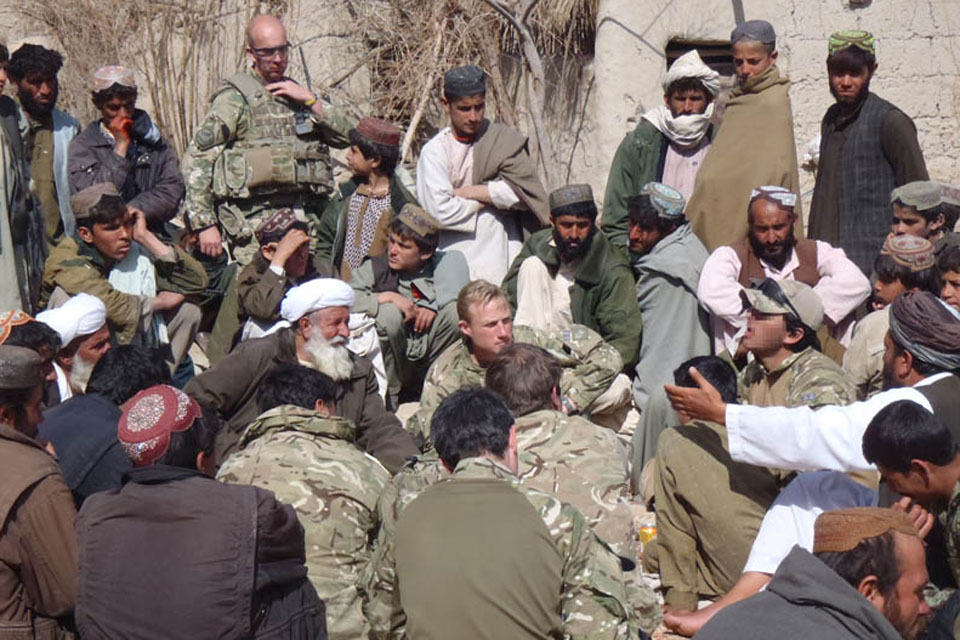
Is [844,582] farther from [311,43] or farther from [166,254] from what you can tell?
[311,43]

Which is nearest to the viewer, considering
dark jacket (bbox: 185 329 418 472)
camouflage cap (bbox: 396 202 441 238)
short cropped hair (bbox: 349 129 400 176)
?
dark jacket (bbox: 185 329 418 472)

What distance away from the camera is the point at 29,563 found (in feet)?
13.1

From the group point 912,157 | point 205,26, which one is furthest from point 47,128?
point 912,157

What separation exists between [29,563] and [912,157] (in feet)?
17.6

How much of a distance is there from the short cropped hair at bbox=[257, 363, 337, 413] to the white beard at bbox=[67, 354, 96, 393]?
1.50 m

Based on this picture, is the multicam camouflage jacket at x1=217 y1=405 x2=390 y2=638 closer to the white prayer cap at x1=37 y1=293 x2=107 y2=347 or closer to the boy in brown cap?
the boy in brown cap

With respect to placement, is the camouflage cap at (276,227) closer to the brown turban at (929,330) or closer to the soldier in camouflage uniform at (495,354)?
the soldier in camouflage uniform at (495,354)

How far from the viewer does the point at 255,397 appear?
605 cm

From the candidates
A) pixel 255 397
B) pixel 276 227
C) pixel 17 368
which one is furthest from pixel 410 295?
pixel 17 368

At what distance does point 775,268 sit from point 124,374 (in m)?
3.51

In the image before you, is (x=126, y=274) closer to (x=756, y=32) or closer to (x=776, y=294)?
(x=776, y=294)

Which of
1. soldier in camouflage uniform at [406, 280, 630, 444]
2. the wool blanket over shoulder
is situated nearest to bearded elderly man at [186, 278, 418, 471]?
soldier in camouflage uniform at [406, 280, 630, 444]

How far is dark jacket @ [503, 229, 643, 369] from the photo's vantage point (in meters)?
7.32

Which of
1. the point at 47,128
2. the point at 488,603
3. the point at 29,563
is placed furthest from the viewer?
the point at 47,128
